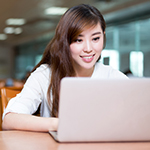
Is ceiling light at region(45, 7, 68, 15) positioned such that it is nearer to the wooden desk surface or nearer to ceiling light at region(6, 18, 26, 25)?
ceiling light at region(6, 18, 26, 25)

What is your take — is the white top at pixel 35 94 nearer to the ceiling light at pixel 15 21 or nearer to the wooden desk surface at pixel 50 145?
the wooden desk surface at pixel 50 145

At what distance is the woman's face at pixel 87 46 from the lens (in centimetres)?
119

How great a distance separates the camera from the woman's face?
3.91 ft

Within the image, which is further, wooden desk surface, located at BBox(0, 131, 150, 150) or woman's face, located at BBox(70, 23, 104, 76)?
woman's face, located at BBox(70, 23, 104, 76)

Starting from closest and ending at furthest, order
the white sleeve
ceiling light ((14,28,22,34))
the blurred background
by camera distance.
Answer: the white sleeve < the blurred background < ceiling light ((14,28,22,34))

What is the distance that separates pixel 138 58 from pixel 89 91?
6327mm

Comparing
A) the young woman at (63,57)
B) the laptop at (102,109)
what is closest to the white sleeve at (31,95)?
the young woman at (63,57)

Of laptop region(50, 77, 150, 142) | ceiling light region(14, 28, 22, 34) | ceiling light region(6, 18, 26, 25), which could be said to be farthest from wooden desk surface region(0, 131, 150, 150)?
ceiling light region(14, 28, 22, 34)

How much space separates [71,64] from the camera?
1272 mm

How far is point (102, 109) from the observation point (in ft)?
2.38

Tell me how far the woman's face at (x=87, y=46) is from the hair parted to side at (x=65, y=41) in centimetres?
2

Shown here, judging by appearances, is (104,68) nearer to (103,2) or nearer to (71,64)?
(71,64)

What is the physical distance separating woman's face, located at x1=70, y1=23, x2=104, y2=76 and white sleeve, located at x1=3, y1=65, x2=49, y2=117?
19 cm

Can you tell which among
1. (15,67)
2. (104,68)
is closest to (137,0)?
(104,68)
